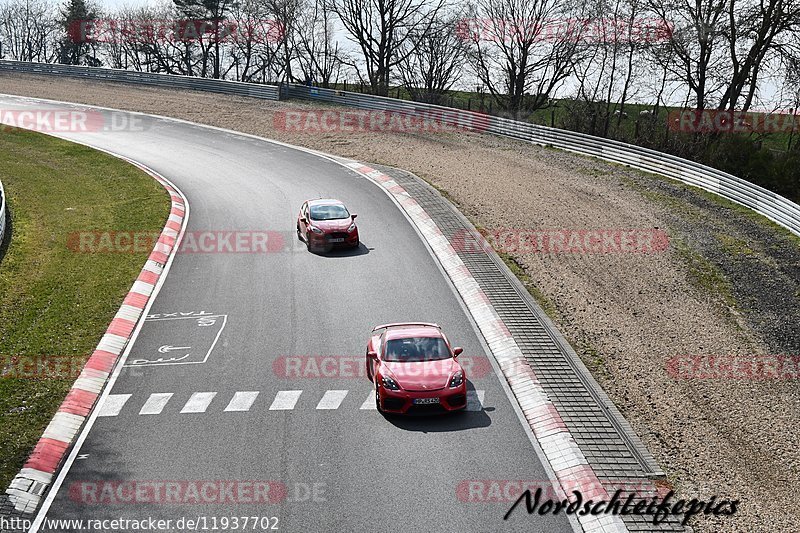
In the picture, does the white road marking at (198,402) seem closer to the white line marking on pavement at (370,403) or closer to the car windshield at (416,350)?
the white line marking on pavement at (370,403)

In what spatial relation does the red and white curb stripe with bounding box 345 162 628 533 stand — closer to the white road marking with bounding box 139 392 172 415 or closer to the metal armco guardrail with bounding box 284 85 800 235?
the white road marking with bounding box 139 392 172 415

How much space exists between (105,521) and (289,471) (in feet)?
9.09

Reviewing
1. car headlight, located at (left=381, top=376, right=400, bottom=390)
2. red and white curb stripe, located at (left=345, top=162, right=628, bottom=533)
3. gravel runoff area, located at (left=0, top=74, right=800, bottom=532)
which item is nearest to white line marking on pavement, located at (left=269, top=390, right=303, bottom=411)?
car headlight, located at (left=381, top=376, right=400, bottom=390)

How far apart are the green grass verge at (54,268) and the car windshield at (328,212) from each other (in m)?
5.07

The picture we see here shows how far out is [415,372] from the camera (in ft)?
45.7

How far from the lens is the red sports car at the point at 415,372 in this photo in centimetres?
1347

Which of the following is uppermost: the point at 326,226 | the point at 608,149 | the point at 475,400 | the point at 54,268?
the point at 608,149

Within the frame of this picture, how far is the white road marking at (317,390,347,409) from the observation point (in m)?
13.9

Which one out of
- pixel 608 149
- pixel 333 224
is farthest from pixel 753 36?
pixel 333 224

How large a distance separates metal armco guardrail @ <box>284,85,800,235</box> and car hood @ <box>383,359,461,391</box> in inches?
695

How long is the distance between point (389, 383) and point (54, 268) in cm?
1116

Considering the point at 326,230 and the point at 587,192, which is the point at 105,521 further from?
the point at 587,192

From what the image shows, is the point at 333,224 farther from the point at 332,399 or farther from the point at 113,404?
the point at 113,404

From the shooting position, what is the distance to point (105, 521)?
10750mm
